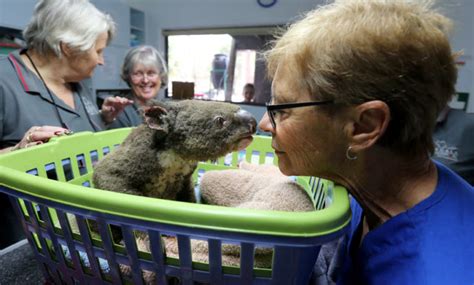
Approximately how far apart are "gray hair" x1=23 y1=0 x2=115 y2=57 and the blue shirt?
1.12 m

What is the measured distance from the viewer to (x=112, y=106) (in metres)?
1.28

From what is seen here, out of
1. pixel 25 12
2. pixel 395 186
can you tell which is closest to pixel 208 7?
pixel 25 12

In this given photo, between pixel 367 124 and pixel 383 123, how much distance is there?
2 centimetres

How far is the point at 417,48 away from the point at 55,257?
645mm

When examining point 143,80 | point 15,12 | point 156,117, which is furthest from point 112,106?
point 15,12

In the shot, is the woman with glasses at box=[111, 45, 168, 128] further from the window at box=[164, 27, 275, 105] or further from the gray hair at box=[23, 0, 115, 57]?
the window at box=[164, 27, 275, 105]

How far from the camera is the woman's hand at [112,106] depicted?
48.9 inches

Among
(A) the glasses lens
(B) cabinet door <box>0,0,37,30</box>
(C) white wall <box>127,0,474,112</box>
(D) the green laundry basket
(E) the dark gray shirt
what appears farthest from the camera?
(C) white wall <box>127,0,474,112</box>

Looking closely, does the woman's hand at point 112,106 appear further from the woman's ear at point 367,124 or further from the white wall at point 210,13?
the white wall at point 210,13

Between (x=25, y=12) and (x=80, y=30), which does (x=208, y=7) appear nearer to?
(x=25, y=12)

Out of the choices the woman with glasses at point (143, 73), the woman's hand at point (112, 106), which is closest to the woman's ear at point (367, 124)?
the woman's hand at point (112, 106)

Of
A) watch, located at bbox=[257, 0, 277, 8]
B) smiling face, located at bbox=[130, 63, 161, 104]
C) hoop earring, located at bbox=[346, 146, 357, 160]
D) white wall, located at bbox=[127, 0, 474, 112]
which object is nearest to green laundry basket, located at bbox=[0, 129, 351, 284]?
hoop earring, located at bbox=[346, 146, 357, 160]

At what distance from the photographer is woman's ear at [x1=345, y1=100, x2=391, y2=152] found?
45 cm

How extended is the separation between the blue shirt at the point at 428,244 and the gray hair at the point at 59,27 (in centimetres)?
112
